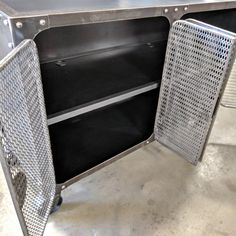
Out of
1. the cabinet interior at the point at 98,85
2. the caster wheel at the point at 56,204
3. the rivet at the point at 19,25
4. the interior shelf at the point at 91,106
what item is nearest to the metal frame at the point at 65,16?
the rivet at the point at 19,25

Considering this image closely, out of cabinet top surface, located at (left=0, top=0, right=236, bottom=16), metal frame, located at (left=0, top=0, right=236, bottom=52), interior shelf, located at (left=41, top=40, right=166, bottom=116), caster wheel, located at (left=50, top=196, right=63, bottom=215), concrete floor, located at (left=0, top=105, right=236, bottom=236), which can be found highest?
cabinet top surface, located at (left=0, top=0, right=236, bottom=16)

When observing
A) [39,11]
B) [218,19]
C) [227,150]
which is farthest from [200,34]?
[227,150]

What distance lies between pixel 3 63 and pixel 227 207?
127 centimetres

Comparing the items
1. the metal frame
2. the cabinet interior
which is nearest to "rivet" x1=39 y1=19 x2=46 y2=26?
the metal frame

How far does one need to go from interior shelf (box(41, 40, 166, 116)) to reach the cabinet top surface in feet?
0.92

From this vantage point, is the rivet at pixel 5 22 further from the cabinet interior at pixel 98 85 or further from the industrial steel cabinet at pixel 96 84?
the cabinet interior at pixel 98 85

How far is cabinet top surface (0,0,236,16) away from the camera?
2.62 ft

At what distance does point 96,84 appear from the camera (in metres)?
1.21

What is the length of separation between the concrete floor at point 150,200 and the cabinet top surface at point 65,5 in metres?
0.91

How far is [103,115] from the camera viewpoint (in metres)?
1.39

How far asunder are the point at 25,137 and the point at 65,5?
0.50m

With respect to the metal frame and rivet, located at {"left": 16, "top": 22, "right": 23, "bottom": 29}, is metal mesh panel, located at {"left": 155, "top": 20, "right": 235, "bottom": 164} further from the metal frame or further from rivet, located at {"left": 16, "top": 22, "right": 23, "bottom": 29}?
rivet, located at {"left": 16, "top": 22, "right": 23, "bottom": 29}

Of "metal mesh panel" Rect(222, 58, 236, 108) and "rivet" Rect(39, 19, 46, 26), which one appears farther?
"metal mesh panel" Rect(222, 58, 236, 108)

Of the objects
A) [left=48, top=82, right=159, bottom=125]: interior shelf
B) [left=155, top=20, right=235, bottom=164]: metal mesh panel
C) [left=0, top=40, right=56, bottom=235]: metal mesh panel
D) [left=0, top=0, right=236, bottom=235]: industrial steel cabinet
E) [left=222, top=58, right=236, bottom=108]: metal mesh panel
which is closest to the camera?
[left=0, top=40, right=56, bottom=235]: metal mesh panel
